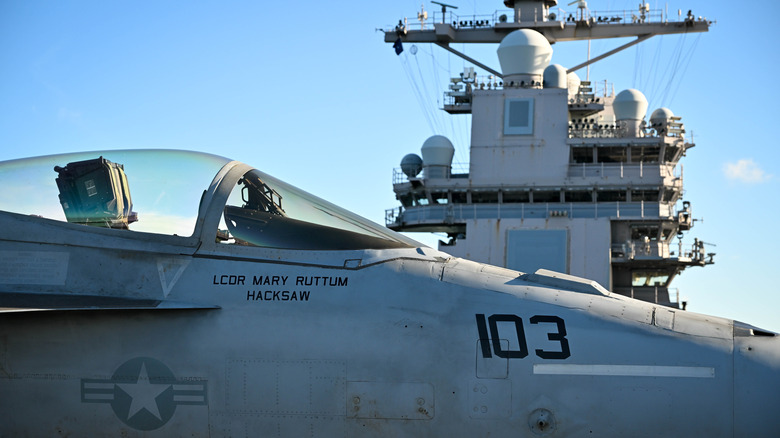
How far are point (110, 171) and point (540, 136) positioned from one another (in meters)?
43.9

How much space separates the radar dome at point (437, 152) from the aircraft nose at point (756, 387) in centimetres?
4569

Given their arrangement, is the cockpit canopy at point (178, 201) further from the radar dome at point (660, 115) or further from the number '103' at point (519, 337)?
the radar dome at point (660, 115)

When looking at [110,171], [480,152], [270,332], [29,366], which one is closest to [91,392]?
[29,366]

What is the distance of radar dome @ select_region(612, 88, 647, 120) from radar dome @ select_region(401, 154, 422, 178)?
1208 cm

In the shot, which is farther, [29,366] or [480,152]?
[480,152]

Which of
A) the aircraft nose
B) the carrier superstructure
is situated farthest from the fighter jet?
the carrier superstructure

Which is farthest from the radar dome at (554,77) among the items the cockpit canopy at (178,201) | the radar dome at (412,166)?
the cockpit canopy at (178,201)

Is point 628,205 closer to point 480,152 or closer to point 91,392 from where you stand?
point 480,152

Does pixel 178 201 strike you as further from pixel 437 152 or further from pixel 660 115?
pixel 660 115

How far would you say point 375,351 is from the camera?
622 cm

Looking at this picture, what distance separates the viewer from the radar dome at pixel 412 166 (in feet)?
172

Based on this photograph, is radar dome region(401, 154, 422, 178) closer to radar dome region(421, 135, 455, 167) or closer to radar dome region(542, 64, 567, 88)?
radar dome region(421, 135, 455, 167)

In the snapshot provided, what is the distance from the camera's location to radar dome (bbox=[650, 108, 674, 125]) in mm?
50250

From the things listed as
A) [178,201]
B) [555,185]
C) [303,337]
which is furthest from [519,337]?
[555,185]
